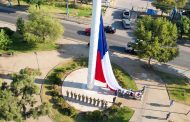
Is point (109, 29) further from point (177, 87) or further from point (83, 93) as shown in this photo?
point (83, 93)

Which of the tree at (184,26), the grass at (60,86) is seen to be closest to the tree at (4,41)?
the grass at (60,86)

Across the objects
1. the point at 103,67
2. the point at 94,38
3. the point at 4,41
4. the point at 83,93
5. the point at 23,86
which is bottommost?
the point at 83,93

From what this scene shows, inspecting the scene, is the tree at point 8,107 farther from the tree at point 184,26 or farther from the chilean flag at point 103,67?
the tree at point 184,26

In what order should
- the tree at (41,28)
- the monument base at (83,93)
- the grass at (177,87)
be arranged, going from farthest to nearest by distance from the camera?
the tree at (41,28)
the grass at (177,87)
the monument base at (83,93)

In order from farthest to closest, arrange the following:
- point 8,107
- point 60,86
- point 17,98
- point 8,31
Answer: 1. point 8,31
2. point 60,86
3. point 17,98
4. point 8,107

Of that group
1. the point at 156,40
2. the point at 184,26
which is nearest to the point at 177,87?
the point at 156,40

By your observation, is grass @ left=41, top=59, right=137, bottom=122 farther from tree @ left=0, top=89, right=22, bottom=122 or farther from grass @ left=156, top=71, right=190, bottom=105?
tree @ left=0, top=89, right=22, bottom=122
